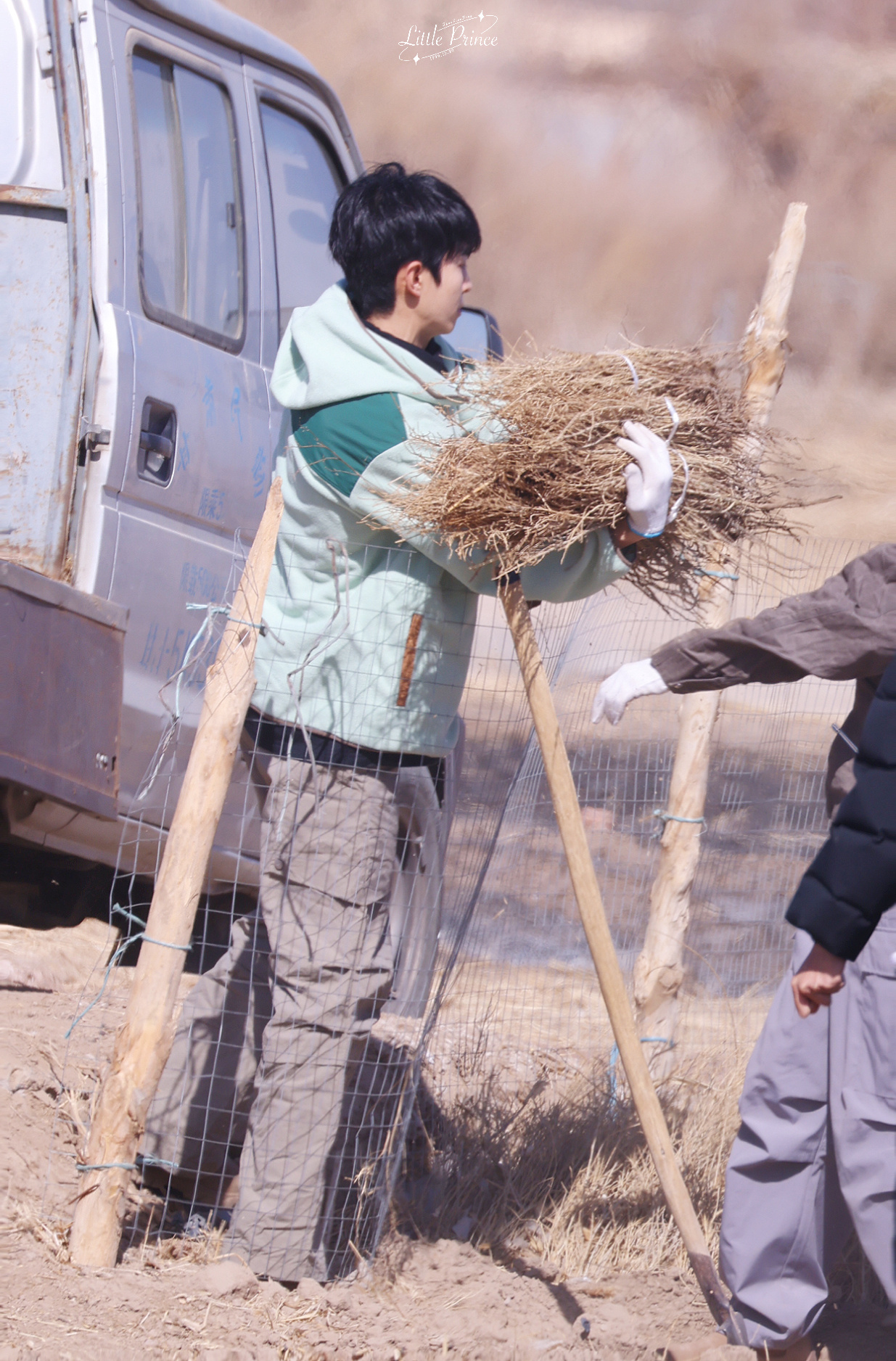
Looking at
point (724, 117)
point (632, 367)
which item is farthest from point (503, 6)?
point (632, 367)

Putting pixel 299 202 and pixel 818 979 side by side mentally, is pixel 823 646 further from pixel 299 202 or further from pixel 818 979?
pixel 299 202

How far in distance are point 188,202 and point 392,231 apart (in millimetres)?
1717

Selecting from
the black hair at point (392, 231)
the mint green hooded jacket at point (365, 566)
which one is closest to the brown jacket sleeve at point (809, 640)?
the mint green hooded jacket at point (365, 566)

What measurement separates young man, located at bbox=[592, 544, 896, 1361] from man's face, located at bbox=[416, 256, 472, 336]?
812 mm

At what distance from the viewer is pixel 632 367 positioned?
2369 mm

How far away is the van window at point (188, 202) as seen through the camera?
368 cm

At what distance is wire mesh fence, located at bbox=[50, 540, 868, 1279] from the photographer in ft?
8.01

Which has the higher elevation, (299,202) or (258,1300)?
(299,202)

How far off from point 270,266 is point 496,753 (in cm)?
196

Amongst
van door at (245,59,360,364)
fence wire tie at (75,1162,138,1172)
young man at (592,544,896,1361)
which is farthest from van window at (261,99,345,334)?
fence wire tie at (75,1162,138,1172)

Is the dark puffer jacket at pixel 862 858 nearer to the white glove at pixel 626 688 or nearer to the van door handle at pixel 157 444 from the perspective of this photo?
the white glove at pixel 626 688

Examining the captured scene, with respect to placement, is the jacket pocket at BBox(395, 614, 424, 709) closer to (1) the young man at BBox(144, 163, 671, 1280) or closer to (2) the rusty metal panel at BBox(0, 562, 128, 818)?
(1) the young man at BBox(144, 163, 671, 1280)

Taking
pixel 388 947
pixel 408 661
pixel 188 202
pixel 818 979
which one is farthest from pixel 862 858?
pixel 188 202

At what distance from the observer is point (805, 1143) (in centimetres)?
228
